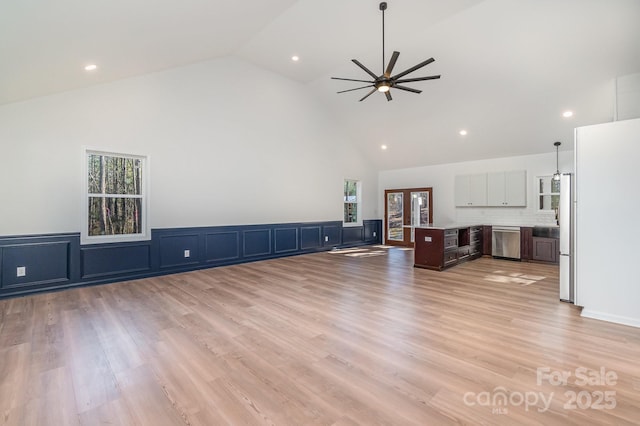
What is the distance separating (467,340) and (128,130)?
5.76m

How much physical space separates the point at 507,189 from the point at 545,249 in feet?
5.68

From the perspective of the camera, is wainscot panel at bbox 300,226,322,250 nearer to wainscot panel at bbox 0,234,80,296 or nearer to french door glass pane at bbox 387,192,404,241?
french door glass pane at bbox 387,192,404,241

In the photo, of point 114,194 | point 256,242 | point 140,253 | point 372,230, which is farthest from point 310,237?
point 114,194

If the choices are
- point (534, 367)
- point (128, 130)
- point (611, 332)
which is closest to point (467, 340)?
point (534, 367)

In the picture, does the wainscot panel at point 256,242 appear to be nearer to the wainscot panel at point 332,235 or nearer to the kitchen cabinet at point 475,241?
the wainscot panel at point 332,235

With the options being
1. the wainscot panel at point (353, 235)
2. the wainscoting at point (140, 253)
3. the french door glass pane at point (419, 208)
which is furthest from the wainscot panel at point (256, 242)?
the french door glass pane at point (419, 208)

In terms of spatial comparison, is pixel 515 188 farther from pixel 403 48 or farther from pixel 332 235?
pixel 332 235

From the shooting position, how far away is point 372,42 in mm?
5359

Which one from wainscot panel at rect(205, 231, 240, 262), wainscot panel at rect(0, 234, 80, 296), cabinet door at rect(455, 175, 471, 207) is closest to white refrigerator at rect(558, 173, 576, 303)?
cabinet door at rect(455, 175, 471, 207)

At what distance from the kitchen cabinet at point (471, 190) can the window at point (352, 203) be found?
9.65ft

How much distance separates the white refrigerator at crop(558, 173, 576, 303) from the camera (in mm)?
3785

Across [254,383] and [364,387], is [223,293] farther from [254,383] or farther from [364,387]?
[364,387]

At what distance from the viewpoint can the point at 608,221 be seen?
3.21 metres

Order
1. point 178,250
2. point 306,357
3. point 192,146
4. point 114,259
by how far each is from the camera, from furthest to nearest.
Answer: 1. point 192,146
2. point 178,250
3. point 114,259
4. point 306,357
